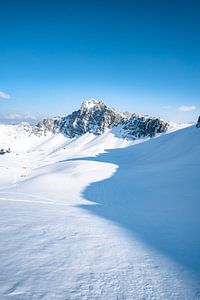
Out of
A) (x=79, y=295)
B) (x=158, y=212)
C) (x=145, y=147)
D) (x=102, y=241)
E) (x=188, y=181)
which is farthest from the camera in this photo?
(x=145, y=147)

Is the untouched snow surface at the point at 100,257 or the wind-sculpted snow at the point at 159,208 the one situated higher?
the untouched snow surface at the point at 100,257

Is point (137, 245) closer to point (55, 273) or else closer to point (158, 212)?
point (55, 273)

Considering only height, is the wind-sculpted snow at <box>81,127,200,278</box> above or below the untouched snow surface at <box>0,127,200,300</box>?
below

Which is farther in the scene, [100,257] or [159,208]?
[159,208]

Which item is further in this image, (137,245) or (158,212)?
(158,212)

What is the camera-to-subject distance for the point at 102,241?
317 inches

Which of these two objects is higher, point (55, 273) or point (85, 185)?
point (55, 273)

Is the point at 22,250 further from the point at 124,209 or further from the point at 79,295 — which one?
the point at 124,209

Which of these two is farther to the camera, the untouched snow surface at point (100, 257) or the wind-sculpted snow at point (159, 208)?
the wind-sculpted snow at point (159, 208)

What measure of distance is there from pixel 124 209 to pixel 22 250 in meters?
11.0

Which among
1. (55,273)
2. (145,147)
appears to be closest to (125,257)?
(55,273)

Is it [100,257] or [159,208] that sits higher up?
[100,257]

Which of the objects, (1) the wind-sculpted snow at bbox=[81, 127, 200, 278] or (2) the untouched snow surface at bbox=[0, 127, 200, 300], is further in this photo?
(1) the wind-sculpted snow at bbox=[81, 127, 200, 278]

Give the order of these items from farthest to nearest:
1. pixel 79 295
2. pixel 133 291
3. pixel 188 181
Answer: pixel 188 181
pixel 133 291
pixel 79 295
